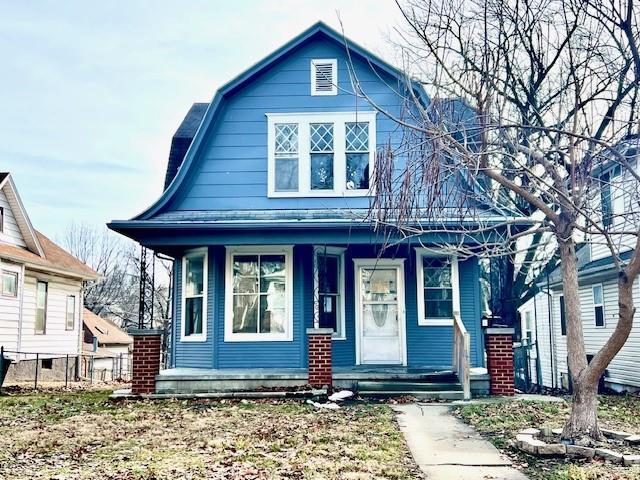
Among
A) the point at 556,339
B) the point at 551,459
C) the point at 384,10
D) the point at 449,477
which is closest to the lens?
the point at 449,477

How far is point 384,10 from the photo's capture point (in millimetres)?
8578

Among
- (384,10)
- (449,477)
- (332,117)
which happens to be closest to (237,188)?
(332,117)

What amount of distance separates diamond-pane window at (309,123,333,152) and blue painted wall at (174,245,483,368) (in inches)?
81.5

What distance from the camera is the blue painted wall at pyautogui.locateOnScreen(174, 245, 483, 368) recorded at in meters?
11.5

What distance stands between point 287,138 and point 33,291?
10780 mm

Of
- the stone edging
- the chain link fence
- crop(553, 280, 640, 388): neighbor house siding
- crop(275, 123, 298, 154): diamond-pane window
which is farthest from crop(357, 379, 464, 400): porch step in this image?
the chain link fence

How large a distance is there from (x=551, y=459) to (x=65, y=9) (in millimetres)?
12376

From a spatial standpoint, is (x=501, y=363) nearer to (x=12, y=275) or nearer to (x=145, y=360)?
(x=145, y=360)

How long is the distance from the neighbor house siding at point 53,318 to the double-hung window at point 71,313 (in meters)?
0.12

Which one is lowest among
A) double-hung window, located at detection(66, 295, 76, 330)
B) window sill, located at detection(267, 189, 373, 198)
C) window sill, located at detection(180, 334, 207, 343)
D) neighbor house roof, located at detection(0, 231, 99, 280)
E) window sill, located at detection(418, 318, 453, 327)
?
window sill, located at detection(180, 334, 207, 343)

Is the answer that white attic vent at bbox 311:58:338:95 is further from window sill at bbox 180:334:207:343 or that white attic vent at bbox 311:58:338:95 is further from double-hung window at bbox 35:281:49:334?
double-hung window at bbox 35:281:49:334

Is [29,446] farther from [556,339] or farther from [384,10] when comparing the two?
[556,339]

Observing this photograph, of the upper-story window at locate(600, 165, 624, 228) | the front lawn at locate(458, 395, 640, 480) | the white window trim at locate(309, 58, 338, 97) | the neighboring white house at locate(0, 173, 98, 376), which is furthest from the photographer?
the neighboring white house at locate(0, 173, 98, 376)

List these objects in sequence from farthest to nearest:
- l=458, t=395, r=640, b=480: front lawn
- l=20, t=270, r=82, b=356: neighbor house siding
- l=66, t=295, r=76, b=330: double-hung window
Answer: l=66, t=295, r=76, b=330: double-hung window, l=20, t=270, r=82, b=356: neighbor house siding, l=458, t=395, r=640, b=480: front lawn
